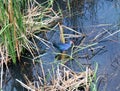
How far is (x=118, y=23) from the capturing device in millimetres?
3320

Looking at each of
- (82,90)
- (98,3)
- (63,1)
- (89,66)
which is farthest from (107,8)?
(82,90)

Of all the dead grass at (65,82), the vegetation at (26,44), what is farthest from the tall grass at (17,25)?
the dead grass at (65,82)

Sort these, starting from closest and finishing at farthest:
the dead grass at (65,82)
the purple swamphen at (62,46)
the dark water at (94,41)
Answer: the dead grass at (65,82) → the dark water at (94,41) → the purple swamphen at (62,46)

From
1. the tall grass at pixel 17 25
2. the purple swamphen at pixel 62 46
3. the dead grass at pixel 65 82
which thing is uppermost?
the tall grass at pixel 17 25

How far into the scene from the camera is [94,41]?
3143 millimetres

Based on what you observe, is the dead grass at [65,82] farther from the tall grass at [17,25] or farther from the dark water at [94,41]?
the tall grass at [17,25]

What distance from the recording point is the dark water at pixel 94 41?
2.78 m

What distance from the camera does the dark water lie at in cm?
278

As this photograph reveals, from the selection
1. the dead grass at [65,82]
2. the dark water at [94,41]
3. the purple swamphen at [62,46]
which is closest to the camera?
the dead grass at [65,82]

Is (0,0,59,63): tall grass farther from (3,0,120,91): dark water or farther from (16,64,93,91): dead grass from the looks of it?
(16,64,93,91): dead grass

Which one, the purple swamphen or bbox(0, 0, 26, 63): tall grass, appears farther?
the purple swamphen

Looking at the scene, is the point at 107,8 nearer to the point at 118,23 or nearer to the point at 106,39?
the point at 118,23

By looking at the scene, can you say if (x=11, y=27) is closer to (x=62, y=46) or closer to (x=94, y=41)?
→ (x=62, y=46)

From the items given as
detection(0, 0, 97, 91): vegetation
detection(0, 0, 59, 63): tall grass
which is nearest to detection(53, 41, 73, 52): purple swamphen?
detection(0, 0, 97, 91): vegetation
